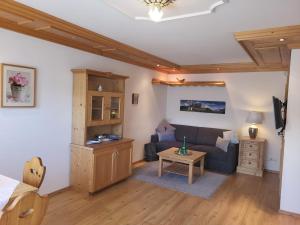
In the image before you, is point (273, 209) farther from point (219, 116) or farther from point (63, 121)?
point (63, 121)

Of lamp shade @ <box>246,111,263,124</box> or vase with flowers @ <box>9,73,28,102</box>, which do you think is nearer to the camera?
vase with flowers @ <box>9,73,28,102</box>

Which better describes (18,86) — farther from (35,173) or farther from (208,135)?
(208,135)

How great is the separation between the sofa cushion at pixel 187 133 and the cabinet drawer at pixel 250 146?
1.26 m

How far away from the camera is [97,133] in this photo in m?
4.28

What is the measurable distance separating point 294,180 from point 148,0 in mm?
3094

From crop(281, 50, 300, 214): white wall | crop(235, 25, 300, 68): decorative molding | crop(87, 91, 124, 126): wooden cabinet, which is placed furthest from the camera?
crop(87, 91, 124, 126): wooden cabinet

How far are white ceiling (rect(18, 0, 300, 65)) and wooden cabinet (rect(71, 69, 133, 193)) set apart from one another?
85 cm

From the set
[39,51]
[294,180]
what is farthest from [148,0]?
[294,180]

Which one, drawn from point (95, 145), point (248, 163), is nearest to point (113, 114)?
point (95, 145)

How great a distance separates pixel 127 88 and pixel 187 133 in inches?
83.8

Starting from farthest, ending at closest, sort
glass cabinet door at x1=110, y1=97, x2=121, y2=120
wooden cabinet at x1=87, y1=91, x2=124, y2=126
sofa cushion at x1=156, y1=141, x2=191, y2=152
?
sofa cushion at x1=156, y1=141, x2=191, y2=152 → glass cabinet door at x1=110, y1=97, x2=121, y2=120 → wooden cabinet at x1=87, y1=91, x2=124, y2=126

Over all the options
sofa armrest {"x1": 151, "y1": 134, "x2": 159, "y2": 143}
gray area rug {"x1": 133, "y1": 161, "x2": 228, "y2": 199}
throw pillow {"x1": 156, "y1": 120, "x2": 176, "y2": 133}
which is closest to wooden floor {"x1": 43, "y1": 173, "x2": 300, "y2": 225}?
gray area rug {"x1": 133, "y1": 161, "x2": 228, "y2": 199}

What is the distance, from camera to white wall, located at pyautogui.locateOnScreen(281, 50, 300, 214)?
10.5 feet

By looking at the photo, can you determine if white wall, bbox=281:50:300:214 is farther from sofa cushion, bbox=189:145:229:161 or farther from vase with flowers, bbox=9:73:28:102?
vase with flowers, bbox=9:73:28:102
